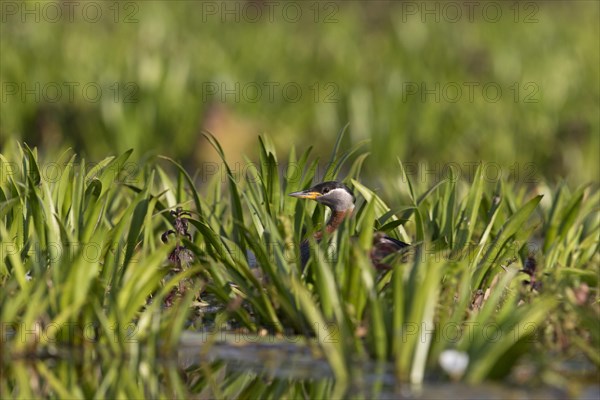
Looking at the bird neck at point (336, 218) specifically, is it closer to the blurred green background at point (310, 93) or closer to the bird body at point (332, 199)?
the bird body at point (332, 199)

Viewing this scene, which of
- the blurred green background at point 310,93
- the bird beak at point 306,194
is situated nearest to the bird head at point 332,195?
the bird beak at point 306,194

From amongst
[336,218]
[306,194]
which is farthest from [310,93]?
[306,194]

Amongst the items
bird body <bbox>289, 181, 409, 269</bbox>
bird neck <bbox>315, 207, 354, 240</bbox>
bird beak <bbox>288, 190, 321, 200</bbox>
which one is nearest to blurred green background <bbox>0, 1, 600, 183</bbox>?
bird neck <bbox>315, 207, 354, 240</bbox>

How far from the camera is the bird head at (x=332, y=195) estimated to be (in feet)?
19.7

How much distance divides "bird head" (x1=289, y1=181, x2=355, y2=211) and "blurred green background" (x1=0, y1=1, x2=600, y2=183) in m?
3.92

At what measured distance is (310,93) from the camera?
13.4 m

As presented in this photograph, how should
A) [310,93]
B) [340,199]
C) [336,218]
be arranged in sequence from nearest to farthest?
[340,199]
[336,218]
[310,93]

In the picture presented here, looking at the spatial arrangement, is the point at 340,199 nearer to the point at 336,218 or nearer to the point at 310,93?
the point at 336,218

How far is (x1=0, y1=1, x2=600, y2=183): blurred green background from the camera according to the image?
38.2ft

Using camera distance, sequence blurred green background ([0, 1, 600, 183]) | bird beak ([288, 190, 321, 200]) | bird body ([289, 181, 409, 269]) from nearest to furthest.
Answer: bird body ([289, 181, 409, 269]) < bird beak ([288, 190, 321, 200]) < blurred green background ([0, 1, 600, 183])

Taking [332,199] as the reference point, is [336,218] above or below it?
below

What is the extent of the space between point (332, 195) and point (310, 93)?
24.5 ft

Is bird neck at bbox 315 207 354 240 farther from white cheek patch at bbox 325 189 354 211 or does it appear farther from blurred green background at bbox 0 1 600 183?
blurred green background at bbox 0 1 600 183

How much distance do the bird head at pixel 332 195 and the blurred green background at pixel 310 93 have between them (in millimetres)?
3923
